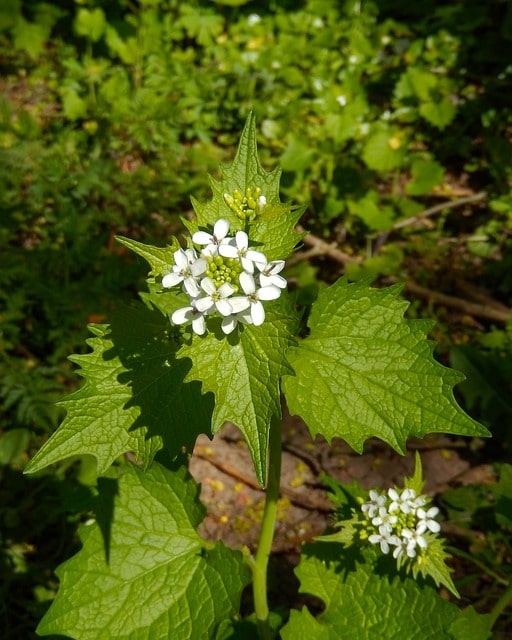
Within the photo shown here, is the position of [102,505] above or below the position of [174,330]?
below

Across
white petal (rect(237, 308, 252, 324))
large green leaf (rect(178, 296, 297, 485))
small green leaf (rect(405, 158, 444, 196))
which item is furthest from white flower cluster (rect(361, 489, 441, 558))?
small green leaf (rect(405, 158, 444, 196))

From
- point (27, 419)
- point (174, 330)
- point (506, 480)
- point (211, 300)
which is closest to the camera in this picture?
point (211, 300)

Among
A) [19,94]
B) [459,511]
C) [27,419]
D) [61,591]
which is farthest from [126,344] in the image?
[19,94]

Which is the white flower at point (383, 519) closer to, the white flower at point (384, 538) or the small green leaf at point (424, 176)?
the white flower at point (384, 538)

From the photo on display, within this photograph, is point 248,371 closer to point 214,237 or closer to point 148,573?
point 214,237

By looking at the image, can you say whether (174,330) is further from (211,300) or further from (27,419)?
(27,419)

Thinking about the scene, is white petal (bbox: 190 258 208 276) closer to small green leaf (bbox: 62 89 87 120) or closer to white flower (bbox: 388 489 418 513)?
white flower (bbox: 388 489 418 513)

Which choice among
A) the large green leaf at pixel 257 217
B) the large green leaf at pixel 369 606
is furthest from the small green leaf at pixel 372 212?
the large green leaf at pixel 369 606

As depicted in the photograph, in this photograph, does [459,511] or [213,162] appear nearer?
[459,511]
